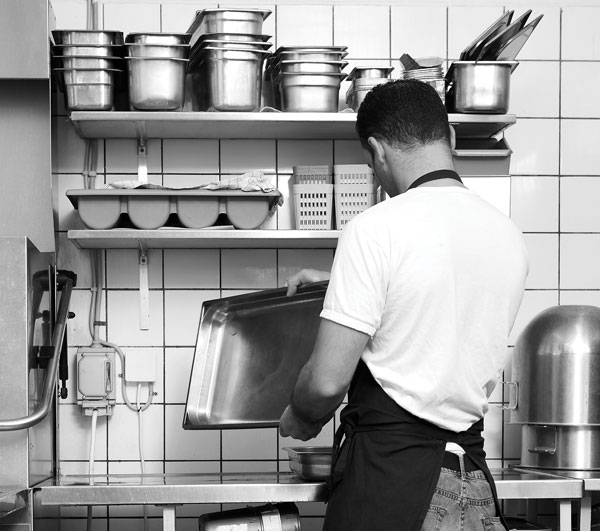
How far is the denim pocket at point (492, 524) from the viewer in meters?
1.77

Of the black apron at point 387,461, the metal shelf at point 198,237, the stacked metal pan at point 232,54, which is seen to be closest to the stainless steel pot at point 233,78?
the stacked metal pan at point 232,54

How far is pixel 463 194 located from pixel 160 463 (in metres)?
1.62

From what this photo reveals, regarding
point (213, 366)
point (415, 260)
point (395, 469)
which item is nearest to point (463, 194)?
point (415, 260)

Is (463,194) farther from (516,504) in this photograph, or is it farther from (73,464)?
(73,464)

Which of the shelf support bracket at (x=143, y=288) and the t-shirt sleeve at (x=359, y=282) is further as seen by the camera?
the shelf support bracket at (x=143, y=288)

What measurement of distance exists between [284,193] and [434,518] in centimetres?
146

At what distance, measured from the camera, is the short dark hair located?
1.75 meters

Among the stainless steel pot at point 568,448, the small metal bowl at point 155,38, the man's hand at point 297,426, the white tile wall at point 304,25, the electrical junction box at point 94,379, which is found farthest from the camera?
the white tile wall at point 304,25

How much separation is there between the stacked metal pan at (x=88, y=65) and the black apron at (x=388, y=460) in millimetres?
1232

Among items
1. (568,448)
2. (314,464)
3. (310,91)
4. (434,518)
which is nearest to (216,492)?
(314,464)

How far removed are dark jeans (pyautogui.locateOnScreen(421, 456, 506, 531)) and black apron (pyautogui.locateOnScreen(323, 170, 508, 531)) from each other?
2cm

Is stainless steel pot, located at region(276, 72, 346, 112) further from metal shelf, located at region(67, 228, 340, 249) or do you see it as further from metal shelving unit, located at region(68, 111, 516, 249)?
metal shelf, located at region(67, 228, 340, 249)

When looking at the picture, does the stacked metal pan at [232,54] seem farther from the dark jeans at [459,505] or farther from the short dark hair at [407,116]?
the dark jeans at [459,505]

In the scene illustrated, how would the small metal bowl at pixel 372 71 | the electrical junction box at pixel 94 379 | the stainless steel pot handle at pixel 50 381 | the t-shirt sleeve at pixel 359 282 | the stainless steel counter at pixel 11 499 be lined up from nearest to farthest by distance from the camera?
the t-shirt sleeve at pixel 359 282 → the stainless steel counter at pixel 11 499 → the stainless steel pot handle at pixel 50 381 → the small metal bowl at pixel 372 71 → the electrical junction box at pixel 94 379
